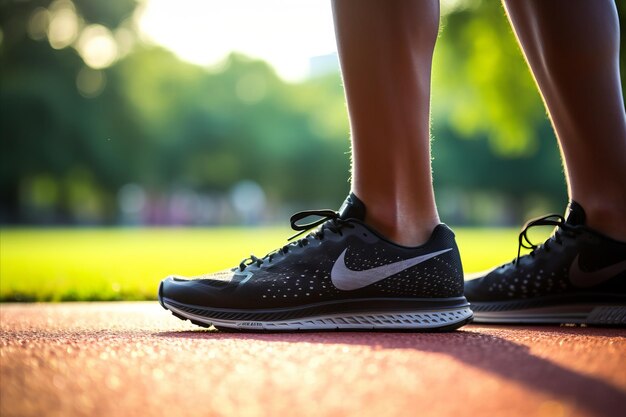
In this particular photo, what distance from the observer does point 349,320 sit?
167 centimetres

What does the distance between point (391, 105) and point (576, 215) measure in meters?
0.66

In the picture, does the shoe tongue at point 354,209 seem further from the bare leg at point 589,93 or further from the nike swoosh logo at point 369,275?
the bare leg at point 589,93

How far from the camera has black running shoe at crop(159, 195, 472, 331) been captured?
166cm

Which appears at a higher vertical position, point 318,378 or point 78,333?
point 318,378

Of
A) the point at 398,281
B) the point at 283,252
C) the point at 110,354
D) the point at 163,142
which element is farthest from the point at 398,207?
the point at 163,142

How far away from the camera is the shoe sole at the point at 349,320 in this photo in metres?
1.64

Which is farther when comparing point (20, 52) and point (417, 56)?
point (20, 52)

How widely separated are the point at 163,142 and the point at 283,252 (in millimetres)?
26249

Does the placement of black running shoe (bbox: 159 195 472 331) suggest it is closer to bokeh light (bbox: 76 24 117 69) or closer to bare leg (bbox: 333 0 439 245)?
bare leg (bbox: 333 0 439 245)

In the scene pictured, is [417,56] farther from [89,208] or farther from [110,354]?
[89,208]

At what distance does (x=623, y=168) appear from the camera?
1.88 metres

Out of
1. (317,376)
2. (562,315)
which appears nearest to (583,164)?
(562,315)

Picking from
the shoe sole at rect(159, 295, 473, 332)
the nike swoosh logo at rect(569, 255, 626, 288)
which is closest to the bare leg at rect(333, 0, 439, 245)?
the shoe sole at rect(159, 295, 473, 332)

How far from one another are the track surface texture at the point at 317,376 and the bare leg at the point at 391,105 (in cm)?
34
